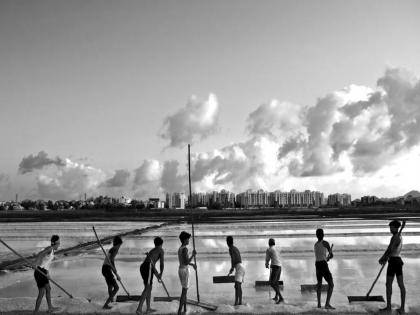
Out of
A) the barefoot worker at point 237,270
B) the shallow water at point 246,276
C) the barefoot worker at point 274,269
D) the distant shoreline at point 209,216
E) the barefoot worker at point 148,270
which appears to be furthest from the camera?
the distant shoreline at point 209,216

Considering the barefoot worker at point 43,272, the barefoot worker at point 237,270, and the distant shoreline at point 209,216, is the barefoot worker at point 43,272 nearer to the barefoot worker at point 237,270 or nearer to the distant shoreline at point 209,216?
the barefoot worker at point 237,270

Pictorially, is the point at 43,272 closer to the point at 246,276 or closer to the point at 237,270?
the point at 237,270

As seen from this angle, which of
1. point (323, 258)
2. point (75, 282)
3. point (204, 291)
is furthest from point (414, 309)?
point (75, 282)

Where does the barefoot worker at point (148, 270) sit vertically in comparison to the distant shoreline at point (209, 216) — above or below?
above

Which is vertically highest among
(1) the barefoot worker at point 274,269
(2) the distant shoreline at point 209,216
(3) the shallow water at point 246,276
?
(1) the barefoot worker at point 274,269

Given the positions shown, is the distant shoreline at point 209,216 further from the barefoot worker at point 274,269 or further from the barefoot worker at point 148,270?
the barefoot worker at point 148,270

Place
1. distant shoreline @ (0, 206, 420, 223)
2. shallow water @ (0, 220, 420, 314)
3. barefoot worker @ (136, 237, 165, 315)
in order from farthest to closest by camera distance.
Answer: distant shoreline @ (0, 206, 420, 223) → shallow water @ (0, 220, 420, 314) → barefoot worker @ (136, 237, 165, 315)

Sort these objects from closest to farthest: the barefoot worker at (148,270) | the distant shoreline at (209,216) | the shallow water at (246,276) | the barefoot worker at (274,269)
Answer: the barefoot worker at (148,270)
the barefoot worker at (274,269)
the shallow water at (246,276)
the distant shoreline at (209,216)

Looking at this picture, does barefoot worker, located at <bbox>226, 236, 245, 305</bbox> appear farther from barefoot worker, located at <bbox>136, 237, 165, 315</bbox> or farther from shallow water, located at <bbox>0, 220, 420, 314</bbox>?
barefoot worker, located at <bbox>136, 237, 165, 315</bbox>

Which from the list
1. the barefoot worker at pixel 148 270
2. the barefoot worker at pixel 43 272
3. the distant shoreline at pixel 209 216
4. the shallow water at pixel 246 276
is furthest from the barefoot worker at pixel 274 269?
the distant shoreline at pixel 209 216

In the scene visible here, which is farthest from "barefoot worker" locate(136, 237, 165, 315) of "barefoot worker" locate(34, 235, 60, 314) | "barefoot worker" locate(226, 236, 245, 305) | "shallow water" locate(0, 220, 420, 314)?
"shallow water" locate(0, 220, 420, 314)

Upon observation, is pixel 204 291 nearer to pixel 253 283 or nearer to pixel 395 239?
pixel 253 283

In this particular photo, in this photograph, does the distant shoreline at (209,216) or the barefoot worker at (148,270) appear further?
the distant shoreline at (209,216)

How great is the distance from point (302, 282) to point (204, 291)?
3.36 metres
